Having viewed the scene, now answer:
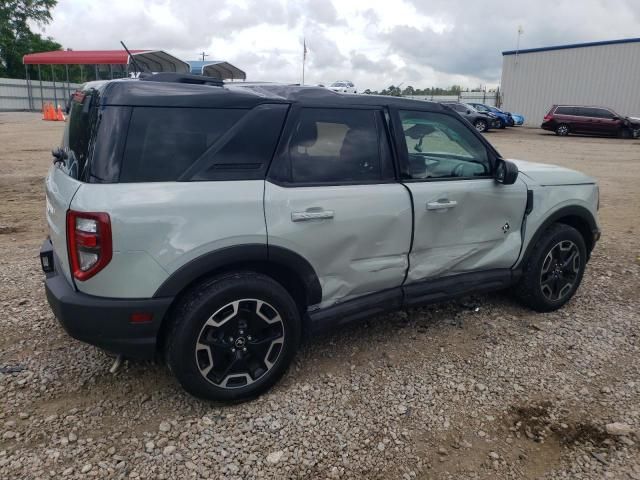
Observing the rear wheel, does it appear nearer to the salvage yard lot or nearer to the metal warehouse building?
the metal warehouse building

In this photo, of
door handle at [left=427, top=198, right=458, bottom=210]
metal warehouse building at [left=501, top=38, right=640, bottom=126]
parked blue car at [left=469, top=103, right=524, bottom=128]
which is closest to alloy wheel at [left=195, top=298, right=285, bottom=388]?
door handle at [left=427, top=198, right=458, bottom=210]

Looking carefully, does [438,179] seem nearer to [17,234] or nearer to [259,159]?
[259,159]

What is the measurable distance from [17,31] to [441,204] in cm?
5837

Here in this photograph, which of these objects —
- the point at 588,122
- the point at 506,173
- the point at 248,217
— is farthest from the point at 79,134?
the point at 588,122

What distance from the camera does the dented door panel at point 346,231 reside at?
9.60 ft

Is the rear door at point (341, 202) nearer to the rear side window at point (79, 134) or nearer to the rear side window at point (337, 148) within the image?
the rear side window at point (337, 148)

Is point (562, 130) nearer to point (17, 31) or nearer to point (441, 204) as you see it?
point (441, 204)

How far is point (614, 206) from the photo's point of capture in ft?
29.2

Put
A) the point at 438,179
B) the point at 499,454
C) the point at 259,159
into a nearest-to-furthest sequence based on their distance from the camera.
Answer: the point at 499,454, the point at 259,159, the point at 438,179

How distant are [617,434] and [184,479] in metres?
2.33

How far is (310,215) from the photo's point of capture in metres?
2.98

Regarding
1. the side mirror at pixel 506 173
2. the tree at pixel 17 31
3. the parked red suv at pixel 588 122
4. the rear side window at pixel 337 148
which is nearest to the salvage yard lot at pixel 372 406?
the side mirror at pixel 506 173

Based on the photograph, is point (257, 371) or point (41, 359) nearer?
point (257, 371)

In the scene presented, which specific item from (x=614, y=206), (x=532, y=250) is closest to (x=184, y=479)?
(x=532, y=250)
